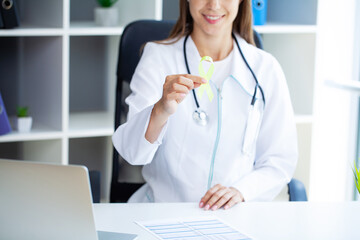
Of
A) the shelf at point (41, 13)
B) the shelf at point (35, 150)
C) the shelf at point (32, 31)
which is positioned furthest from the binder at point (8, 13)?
the shelf at point (35, 150)

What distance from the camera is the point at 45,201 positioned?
3.53ft

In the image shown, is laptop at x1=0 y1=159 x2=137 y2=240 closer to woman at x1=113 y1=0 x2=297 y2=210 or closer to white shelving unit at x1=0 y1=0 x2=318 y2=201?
woman at x1=113 y1=0 x2=297 y2=210

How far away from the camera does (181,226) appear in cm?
135

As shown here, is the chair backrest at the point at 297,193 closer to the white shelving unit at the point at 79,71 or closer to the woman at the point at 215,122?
the woman at the point at 215,122

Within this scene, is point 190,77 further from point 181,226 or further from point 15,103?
point 15,103

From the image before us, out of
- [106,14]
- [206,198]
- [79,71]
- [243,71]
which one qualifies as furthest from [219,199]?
[79,71]

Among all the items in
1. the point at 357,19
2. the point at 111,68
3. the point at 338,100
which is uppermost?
the point at 357,19

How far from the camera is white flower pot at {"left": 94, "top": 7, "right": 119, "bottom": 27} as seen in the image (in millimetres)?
2637

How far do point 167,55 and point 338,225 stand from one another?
2.49 ft

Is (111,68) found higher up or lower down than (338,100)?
higher up

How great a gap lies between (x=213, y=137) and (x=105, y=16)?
1.06 m

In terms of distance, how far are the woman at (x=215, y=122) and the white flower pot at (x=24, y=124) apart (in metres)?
0.77

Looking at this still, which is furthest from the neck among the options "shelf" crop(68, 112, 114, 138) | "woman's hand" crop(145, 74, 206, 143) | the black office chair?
"shelf" crop(68, 112, 114, 138)

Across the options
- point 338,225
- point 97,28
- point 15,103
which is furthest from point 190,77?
point 15,103
